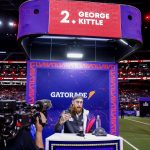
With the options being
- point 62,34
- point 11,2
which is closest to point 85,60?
point 62,34

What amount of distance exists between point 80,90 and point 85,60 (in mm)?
792

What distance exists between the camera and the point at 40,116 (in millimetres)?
2453

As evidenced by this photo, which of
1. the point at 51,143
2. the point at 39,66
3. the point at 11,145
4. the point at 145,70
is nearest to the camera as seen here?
the point at 11,145

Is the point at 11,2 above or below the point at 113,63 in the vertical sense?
above

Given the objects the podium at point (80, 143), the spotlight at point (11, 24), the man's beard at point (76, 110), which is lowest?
the podium at point (80, 143)

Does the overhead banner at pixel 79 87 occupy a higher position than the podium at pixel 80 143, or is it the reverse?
the overhead banner at pixel 79 87

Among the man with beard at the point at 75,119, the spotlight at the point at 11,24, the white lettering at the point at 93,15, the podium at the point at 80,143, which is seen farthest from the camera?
the spotlight at the point at 11,24

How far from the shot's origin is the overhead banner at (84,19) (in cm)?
472

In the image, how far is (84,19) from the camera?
4855 millimetres

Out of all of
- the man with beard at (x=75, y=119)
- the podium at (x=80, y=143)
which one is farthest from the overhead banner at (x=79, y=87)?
the podium at (x=80, y=143)

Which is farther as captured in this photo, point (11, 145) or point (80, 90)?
point (80, 90)

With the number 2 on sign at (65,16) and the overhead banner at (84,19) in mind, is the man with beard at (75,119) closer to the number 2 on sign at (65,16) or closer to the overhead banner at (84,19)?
the overhead banner at (84,19)

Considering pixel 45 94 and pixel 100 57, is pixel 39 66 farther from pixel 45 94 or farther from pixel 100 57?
pixel 100 57

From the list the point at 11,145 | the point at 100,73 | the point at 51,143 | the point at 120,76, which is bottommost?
the point at 51,143
